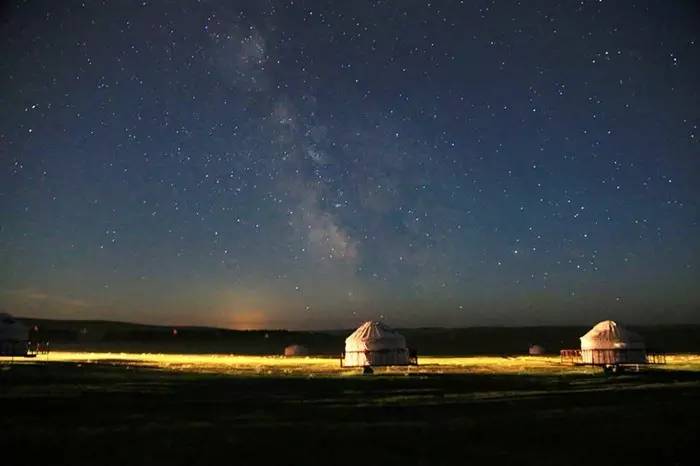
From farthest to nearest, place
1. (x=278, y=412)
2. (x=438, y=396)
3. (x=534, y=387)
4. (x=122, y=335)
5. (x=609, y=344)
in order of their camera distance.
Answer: (x=122, y=335), (x=609, y=344), (x=534, y=387), (x=438, y=396), (x=278, y=412)

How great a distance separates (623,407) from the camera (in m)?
19.9

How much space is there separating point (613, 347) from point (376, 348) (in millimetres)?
17699

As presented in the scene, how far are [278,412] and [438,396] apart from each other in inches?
291

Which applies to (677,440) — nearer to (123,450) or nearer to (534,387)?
(123,450)

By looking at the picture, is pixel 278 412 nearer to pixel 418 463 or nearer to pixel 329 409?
pixel 329 409

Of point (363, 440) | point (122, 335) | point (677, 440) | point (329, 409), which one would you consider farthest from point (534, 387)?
point (122, 335)

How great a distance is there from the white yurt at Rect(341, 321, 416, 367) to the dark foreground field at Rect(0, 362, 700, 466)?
1573 centimetres

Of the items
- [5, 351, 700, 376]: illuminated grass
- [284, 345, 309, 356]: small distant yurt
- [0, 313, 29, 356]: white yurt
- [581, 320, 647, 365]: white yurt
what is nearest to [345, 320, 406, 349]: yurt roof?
[5, 351, 700, 376]: illuminated grass

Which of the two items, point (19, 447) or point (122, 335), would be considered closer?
point (19, 447)

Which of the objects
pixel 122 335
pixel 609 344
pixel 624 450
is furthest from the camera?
pixel 122 335

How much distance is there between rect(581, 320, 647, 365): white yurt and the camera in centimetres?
4506

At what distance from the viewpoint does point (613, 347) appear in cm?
4512

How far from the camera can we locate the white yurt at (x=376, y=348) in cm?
4366

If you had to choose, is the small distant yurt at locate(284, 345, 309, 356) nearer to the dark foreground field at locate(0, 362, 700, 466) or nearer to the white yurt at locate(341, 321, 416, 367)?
the white yurt at locate(341, 321, 416, 367)
